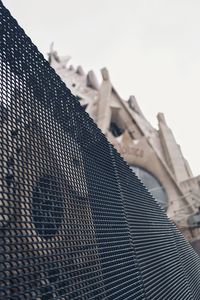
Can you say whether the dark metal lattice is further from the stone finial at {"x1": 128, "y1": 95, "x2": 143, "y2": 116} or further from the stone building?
the stone finial at {"x1": 128, "y1": 95, "x2": 143, "y2": 116}

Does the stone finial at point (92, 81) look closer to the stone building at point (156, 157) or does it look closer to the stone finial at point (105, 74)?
the stone building at point (156, 157)

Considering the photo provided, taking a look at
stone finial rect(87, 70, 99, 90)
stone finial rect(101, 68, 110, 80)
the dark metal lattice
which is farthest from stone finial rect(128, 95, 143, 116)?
the dark metal lattice

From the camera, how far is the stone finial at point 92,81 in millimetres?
47325

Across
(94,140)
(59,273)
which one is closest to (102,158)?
(94,140)

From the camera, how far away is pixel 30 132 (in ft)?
10.5

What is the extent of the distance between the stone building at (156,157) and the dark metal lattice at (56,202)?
18.0m

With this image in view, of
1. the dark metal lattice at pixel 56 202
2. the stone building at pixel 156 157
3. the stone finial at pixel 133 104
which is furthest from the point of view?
the stone finial at pixel 133 104

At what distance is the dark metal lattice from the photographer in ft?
8.54

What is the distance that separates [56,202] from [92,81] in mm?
45862

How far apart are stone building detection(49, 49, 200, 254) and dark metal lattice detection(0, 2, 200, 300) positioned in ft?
59.1

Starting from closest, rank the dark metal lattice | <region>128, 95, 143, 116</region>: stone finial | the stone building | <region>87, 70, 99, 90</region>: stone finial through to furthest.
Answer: the dark metal lattice, the stone building, <region>128, 95, 143, 116</region>: stone finial, <region>87, 70, 99, 90</region>: stone finial

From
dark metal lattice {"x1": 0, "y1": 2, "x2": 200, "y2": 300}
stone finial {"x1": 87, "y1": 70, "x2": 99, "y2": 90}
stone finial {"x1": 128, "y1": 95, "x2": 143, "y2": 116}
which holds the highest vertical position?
stone finial {"x1": 87, "y1": 70, "x2": 99, "y2": 90}

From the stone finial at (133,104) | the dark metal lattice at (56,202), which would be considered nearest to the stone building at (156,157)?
the stone finial at (133,104)

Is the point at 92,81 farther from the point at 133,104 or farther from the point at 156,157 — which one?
the point at 156,157
